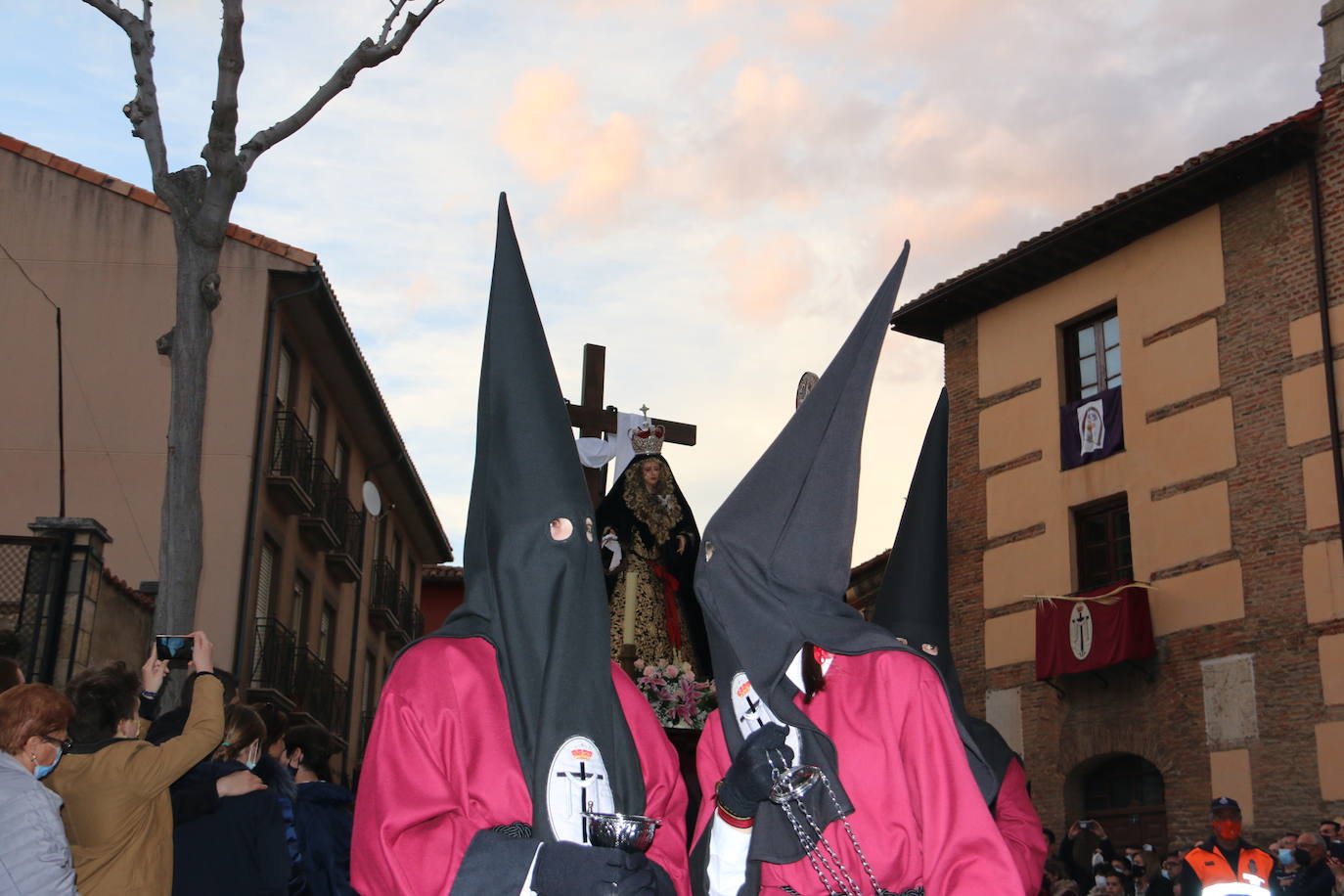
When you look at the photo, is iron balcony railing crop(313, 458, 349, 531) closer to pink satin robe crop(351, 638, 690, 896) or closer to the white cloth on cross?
the white cloth on cross

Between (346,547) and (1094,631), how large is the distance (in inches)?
495

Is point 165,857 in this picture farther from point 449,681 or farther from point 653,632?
point 653,632

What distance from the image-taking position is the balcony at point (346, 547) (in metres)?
25.1

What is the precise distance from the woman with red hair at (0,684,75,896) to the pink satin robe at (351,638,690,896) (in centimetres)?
90

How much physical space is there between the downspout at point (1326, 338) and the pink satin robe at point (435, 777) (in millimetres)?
14426

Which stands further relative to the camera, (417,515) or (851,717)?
(417,515)

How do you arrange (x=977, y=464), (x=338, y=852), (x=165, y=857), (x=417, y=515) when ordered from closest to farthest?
(x=165, y=857)
(x=338, y=852)
(x=977, y=464)
(x=417, y=515)

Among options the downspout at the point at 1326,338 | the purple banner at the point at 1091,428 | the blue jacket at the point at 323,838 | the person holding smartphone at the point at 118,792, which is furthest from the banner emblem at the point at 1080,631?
the person holding smartphone at the point at 118,792

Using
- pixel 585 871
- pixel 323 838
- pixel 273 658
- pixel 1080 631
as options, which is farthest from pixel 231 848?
pixel 273 658

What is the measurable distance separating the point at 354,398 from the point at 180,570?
17.5 metres

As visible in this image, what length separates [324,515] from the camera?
23734 mm

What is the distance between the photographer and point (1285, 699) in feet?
55.8

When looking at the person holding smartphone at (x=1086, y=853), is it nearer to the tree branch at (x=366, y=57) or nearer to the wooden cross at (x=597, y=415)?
the wooden cross at (x=597, y=415)

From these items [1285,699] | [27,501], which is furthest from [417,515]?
[1285,699]
